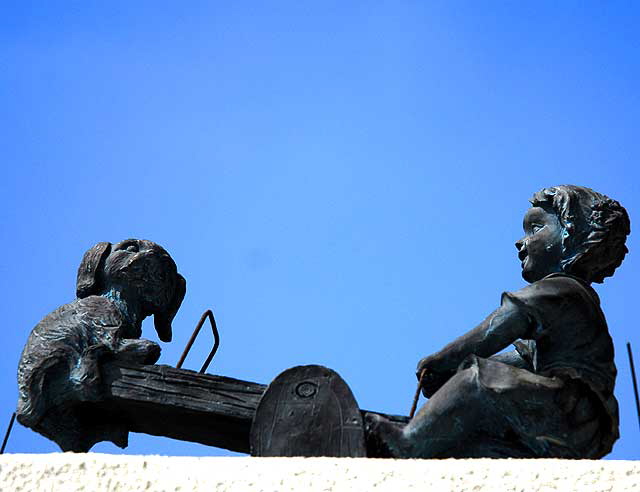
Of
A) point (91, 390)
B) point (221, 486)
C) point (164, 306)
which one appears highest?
point (164, 306)

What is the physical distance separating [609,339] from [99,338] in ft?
6.68

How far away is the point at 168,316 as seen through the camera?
588cm

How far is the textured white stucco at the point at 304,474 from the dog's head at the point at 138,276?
110 cm

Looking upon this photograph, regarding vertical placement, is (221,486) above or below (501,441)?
below

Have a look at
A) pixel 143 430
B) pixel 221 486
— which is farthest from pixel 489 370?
pixel 143 430

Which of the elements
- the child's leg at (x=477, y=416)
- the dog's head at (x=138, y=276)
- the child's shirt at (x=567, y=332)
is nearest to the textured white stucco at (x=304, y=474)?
the child's leg at (x=477, y=416)

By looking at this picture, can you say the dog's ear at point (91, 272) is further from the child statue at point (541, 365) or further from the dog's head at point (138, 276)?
the child statue at point (541, 365)

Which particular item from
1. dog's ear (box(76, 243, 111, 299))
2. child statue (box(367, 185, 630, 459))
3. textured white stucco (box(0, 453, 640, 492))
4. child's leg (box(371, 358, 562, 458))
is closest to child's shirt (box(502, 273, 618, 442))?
child statue (box(367, 185, 630, 459))

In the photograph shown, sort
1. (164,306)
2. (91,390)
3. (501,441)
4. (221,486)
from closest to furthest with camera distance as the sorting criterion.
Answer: (221,486) → (501,441) → (91,390) → (164,306)

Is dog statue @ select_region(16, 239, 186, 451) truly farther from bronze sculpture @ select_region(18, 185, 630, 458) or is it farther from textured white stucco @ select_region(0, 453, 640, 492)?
textured white stucco @ select_region(0, 453, 640, 492)

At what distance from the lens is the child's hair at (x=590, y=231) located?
5434 millimetres

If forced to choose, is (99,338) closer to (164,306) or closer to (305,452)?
(164,306)

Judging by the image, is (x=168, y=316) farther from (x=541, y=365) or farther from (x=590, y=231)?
(x=590, y=231)

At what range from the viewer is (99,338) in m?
5.47
